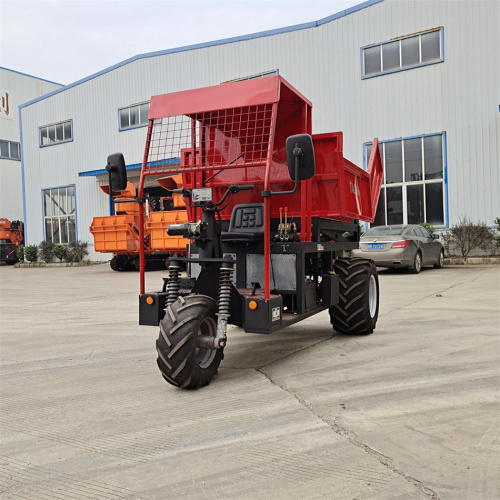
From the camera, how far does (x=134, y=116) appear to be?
86.1 feet

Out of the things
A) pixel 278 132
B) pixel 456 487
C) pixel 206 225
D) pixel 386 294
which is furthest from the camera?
pixel 386 294

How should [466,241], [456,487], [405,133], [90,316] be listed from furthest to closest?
1. [405,133]
2. [466,241]
3. [90,316]
4. [456,487]

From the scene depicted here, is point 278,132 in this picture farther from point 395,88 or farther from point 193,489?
point 395,88

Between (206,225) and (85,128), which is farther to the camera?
(85,128)

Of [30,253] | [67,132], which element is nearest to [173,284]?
[30,253]

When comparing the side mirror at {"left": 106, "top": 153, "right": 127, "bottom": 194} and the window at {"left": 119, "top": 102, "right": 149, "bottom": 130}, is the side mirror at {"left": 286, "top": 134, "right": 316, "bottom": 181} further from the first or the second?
the window at {"left": 119, "top": 102, "right": 149, "bottom": 130}

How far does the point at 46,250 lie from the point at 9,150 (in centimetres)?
1189

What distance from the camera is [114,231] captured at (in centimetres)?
1830

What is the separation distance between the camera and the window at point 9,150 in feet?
120

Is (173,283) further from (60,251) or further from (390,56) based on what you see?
(60,251)

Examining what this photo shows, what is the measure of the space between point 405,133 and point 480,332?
14124 mm

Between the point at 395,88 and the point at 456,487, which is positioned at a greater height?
the point at 395,88

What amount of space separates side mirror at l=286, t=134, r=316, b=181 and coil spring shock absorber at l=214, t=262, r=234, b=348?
0.96 meters

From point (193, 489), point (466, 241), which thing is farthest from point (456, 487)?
point (466, 241)
